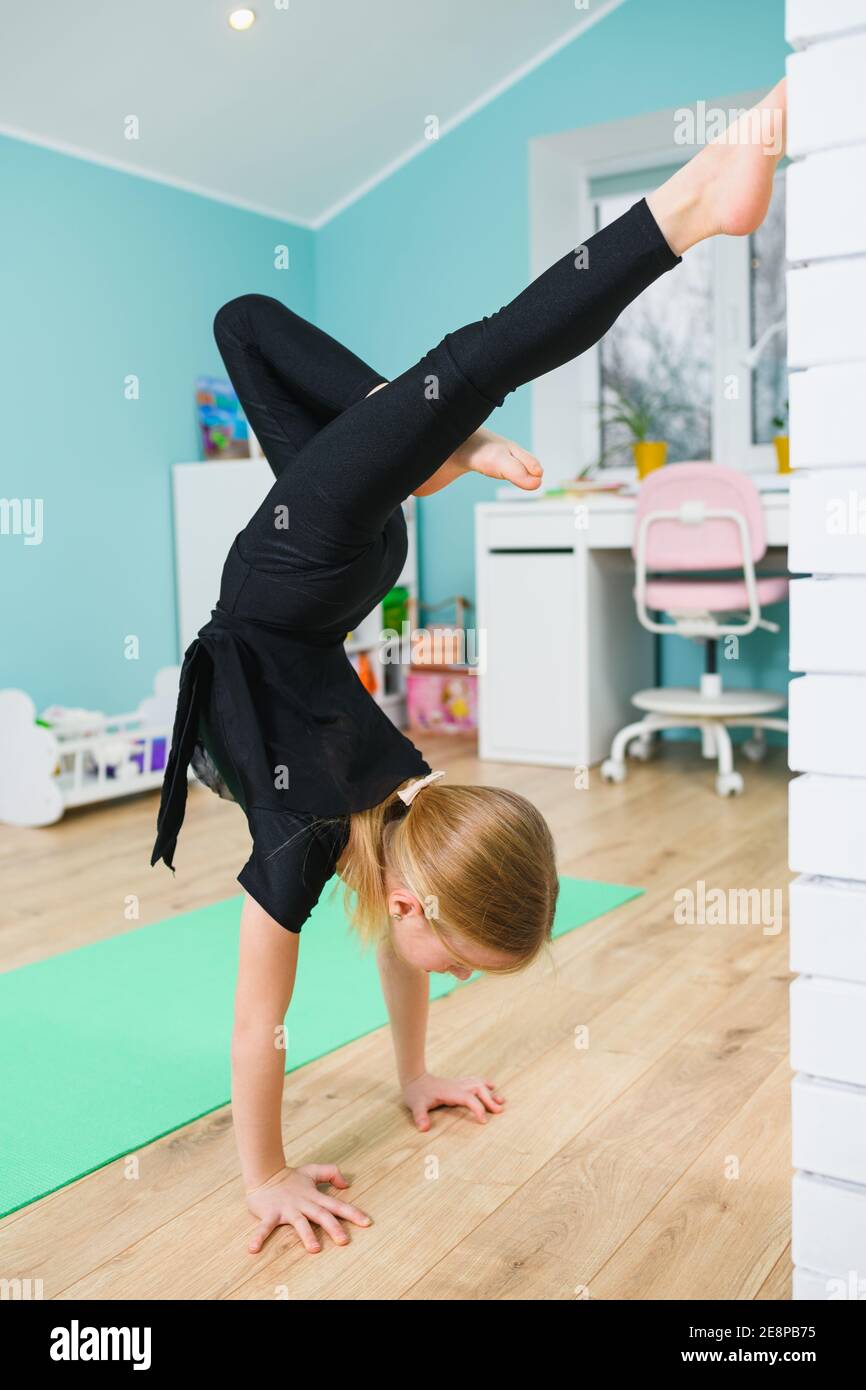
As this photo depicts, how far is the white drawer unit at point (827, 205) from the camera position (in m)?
0.85

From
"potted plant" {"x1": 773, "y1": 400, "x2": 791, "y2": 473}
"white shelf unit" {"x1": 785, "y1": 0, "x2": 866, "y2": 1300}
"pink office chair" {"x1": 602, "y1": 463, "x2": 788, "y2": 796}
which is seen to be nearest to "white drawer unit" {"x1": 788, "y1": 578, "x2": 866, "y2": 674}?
"white shelf unit" {"x1": 785, "y1": 0, "x2": 866, "y2": 1300}

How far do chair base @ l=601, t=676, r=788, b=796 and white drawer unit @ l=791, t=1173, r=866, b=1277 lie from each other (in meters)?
2.34

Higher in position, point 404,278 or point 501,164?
point 501,164

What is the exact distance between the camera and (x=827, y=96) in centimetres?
85

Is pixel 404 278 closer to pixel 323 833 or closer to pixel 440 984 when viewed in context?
pixel 440 984

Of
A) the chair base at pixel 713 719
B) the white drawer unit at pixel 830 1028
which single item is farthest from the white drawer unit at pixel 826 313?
the chair base at pixel 713 719

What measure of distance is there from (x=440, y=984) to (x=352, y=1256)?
0.77m

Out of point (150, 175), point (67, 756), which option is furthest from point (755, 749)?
point (150, 175)

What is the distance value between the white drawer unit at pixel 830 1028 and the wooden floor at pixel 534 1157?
12.7 inches

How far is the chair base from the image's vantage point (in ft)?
10.8

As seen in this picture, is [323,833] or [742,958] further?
[742,958]

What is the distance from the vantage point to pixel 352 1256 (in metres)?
1.21

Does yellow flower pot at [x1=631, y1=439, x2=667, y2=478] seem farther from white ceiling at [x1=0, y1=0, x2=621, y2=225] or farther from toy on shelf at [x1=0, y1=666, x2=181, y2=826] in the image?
toy on shelf at [x1=0, y1=666, x2=181, y2=826]
